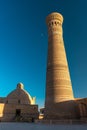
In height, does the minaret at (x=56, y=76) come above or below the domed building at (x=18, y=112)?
above

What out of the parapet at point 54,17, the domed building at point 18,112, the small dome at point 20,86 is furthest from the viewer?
the small dome at point 20,86

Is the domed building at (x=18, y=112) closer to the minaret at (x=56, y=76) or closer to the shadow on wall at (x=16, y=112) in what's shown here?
the shadow on wall at (x=16, y=112)

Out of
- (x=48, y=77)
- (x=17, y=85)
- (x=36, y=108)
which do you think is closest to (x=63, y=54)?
(x=48, y=77)

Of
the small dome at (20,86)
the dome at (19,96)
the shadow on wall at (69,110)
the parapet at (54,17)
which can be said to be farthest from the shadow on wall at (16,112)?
the parapet at (54,17)

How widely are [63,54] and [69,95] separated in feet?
22.2

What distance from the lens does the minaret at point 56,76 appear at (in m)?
21.9

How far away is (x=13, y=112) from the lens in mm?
31312

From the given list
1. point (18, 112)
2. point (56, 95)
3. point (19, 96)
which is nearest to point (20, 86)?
point (19, 96)

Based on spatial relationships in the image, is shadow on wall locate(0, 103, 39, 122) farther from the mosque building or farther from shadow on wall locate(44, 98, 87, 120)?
shadow on wall locate(44, 98, 87, 120)

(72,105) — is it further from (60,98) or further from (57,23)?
(57,23)

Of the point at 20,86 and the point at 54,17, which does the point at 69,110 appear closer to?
the point at 54,17

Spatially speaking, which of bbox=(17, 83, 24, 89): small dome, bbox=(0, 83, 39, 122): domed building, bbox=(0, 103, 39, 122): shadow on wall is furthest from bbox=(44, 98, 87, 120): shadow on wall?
bbox=(17, 83, 24, 89): small dome

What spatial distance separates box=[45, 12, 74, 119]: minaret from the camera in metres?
21.9

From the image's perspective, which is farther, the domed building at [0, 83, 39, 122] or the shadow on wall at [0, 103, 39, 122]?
the shadow on wall at [0, 103, 39, 122]
